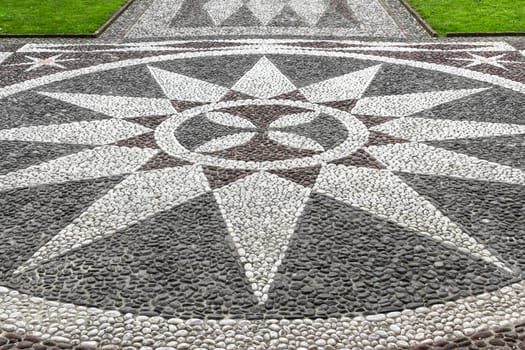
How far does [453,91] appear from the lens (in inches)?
326

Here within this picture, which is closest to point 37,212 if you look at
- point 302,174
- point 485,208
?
point 302,174

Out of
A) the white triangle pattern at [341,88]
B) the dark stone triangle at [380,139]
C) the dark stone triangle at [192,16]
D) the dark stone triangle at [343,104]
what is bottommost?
the dark stone triangle at [192,16]

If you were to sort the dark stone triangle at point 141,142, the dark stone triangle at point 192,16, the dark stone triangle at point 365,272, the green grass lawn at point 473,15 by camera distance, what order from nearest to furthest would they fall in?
1. the dark stone triangle at point 365,272
2. the dark stone triangle at point 141,142
3. the green grass lawn at point 473,15
4. the dark stone triangle at point 192,16

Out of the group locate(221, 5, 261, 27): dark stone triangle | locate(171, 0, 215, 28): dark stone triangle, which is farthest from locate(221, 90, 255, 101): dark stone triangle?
locate(171, 0, 215, 28): dark stone triangle

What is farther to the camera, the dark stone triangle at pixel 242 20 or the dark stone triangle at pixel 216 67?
the dark stone triangle at pixel 242 20

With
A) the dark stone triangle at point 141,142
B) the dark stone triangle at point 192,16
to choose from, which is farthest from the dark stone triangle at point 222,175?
the dark stone triangle at point 192,16

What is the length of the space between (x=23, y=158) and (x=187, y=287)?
2935 mm

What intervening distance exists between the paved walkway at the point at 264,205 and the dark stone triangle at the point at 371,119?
3 centimetres

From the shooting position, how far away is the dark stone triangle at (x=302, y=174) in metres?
5.85

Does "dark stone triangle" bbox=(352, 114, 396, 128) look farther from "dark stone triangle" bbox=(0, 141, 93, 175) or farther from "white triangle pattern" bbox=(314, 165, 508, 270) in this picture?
"dark stone triangle" bbox=(0, 141, 93, 175)

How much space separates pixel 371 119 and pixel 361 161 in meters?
1.25

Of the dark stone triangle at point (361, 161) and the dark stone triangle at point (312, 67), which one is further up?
the dark stone triangle at point (361, 161)

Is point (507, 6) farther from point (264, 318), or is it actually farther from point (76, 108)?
point (264, 318)

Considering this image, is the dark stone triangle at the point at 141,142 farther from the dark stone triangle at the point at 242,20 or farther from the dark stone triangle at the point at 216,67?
the dark stone triangle at the point at 242,20
